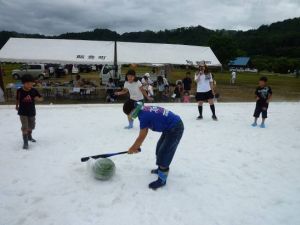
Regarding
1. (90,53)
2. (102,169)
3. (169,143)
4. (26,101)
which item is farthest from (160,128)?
(90,53)

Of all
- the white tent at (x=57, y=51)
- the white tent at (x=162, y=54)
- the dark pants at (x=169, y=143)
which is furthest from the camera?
the white tent at (x=162, y=54)

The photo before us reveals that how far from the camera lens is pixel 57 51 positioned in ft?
50.8

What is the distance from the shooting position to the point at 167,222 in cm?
335

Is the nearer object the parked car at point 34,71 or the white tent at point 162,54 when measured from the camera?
the white tent at point 162,54

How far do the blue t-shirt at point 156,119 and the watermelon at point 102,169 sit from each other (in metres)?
0.95

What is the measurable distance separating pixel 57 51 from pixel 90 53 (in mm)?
1758

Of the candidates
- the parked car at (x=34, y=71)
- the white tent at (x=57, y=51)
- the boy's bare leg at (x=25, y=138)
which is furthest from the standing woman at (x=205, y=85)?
the parked car at (x=34, y=71)

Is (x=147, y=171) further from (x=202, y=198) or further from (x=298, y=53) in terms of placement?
(x=298, y=53)

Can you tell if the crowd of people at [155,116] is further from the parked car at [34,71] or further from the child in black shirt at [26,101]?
the parked car at [34,71]

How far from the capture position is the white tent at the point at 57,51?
14.7 m

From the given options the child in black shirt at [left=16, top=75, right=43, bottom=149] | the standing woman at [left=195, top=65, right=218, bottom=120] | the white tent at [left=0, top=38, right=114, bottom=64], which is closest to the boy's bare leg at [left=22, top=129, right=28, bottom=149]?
the child in black shirt at [left=16, top=75, right=43, bottom=149]

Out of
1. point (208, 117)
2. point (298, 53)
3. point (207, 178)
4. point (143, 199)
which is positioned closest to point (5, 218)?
point (143, 199)

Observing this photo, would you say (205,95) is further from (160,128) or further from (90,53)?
(90,53)

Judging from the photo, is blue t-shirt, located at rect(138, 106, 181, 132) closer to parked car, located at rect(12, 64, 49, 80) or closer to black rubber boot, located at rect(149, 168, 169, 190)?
black rubber boot, located at rect(149, 168, 169, 190)
